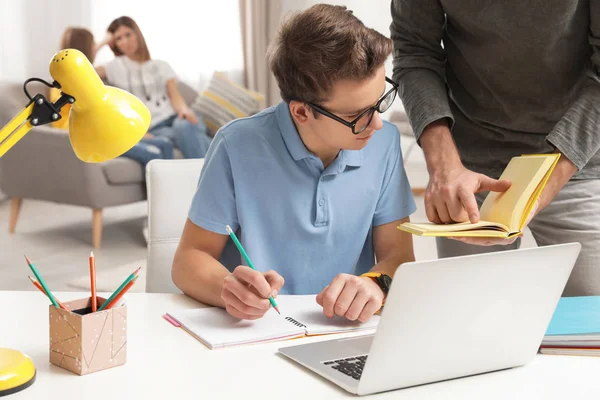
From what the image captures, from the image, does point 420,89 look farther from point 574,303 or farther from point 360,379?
point 360,379

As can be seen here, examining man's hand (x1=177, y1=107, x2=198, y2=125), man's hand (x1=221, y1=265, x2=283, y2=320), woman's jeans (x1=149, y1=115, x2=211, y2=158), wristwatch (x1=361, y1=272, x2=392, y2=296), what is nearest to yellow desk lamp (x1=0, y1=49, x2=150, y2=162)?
man's hand (x1=221, y1=265, x2=283, y2=320)

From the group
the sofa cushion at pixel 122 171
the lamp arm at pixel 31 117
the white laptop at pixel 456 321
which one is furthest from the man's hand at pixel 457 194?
the sofa cushion at pixel 122 171

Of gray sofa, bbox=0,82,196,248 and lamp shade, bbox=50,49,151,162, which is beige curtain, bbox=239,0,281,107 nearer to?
gray sofa, bbox=0,82,196,248

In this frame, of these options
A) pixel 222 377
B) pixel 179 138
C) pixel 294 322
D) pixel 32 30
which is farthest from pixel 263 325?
Result: pixel 32 30

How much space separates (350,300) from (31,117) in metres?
0.56

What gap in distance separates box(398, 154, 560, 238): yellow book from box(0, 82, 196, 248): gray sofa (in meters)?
3.42

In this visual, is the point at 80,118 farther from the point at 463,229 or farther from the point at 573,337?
the point at 573,337

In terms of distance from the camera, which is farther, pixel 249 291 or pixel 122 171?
pixel 122 171

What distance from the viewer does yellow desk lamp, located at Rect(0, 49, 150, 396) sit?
0.89m

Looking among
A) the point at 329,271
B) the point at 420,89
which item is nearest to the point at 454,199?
the point at 329,271

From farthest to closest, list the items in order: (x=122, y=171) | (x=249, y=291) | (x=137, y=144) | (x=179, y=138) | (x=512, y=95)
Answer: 1. (x=179, y=138)
2. (x=137, y=144)
3. (x=122, y=171)
4. (x=512, y=95)
5. (x=249, y=291)

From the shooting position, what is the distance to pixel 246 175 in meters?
1.51

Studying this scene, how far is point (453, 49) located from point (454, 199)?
1.86 ft

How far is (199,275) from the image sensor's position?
1.35 metres
